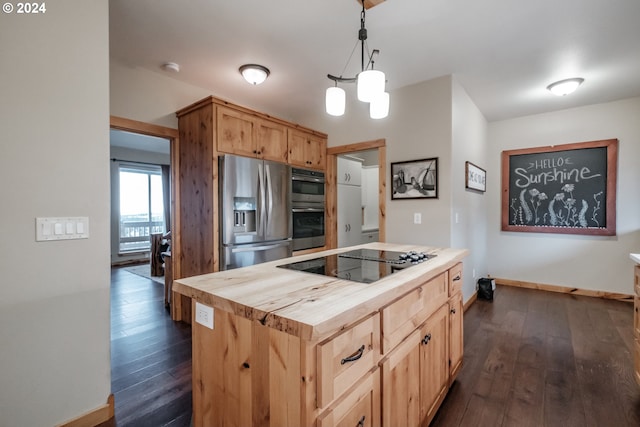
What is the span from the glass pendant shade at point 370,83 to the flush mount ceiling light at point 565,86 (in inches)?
110

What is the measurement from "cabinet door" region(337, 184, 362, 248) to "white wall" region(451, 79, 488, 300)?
156 centimetres

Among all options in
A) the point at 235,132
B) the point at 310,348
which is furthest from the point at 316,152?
the point at 310,348

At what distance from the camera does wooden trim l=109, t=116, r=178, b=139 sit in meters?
2.63

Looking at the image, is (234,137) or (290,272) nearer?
(290,272)

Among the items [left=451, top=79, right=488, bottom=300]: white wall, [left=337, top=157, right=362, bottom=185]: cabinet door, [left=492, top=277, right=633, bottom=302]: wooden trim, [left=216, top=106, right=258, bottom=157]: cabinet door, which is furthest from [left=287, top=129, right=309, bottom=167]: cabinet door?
[left=492, top=277, right=633, bottom=302]: wooden trim

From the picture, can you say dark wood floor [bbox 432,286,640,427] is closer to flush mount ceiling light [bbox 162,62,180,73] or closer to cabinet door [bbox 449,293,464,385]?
cabinet door [bbox 449,293,464,385]

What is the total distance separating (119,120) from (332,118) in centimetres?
244

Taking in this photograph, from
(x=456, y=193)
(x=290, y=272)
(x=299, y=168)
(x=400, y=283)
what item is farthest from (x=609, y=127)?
(x=290, y=272)

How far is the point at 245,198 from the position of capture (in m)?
2.89

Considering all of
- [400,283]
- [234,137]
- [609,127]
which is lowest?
[400,283]

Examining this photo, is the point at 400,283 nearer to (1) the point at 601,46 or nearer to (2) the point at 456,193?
(2) the point at 456,193

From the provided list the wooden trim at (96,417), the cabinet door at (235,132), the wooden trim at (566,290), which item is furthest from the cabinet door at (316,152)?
the wooden trim at (566,290)

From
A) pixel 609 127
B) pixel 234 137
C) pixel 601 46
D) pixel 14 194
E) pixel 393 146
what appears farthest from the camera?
pixel 609 127

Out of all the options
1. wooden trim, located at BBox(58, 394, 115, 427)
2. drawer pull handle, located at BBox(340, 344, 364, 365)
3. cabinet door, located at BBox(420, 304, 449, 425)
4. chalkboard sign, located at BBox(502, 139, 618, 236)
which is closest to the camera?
drawer pull handle, located at BBox(340, 344, 364, 365)
